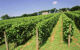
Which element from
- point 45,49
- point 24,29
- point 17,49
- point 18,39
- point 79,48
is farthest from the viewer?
point 24,29

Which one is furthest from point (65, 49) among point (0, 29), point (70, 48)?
point (0, 29)

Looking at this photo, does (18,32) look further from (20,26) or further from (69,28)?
(69,28)

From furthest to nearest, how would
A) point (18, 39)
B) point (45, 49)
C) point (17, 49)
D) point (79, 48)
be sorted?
point (18, 39) → point (17, 49) → point (45, 49) → point (79, 48)

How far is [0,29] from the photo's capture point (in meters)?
9.05

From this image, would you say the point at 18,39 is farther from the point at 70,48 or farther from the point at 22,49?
the point at 70,48

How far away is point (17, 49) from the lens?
711 centimetres

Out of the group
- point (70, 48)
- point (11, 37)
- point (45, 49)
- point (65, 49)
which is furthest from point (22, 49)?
point (70, 48)

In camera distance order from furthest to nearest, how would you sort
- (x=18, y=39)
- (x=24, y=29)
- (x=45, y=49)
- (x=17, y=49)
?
(x=24, y=29)
(x=18, y=39)
(x=17, y=49)
(x=45, y=49)

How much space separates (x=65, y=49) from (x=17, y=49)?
→ 4.98m

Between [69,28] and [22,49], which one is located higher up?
[69,28]

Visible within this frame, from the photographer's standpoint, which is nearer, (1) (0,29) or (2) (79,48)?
(2) (79,48)

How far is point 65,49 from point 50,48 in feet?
4.74

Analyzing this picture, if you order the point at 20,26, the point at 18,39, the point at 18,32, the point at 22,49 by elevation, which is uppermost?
the point at 20,26

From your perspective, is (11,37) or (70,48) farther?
(11,37)
